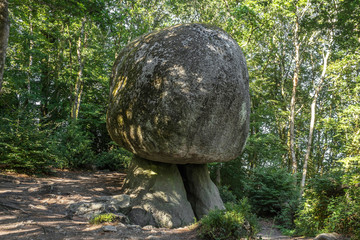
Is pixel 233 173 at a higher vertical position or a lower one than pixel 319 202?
higher

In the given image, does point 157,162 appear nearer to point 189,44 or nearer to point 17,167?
point 189,44

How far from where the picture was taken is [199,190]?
7.15m

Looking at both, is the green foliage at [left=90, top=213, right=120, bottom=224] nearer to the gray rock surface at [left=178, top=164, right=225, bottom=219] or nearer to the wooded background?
the gray rock surface at [left=178, top=164, right=225, bottom=219]

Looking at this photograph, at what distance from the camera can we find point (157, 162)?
677cm

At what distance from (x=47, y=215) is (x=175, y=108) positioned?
3.32 meters

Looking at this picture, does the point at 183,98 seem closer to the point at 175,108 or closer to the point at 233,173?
the point at 175,108

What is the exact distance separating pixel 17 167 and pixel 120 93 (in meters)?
4.30

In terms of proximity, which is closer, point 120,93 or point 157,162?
point 120,93

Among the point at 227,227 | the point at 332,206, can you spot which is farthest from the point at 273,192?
the point at 227,227

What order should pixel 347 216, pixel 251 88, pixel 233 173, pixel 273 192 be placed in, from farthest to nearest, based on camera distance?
pixel 251 88, pixel 233 173, pixel 273 192, pixel 347 216

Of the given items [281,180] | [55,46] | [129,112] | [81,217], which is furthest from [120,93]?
[55,46]

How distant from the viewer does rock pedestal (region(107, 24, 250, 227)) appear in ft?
18.0

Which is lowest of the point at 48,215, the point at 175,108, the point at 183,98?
the point at 48,215

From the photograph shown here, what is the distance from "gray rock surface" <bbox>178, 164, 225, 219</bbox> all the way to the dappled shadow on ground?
169 centimetres
